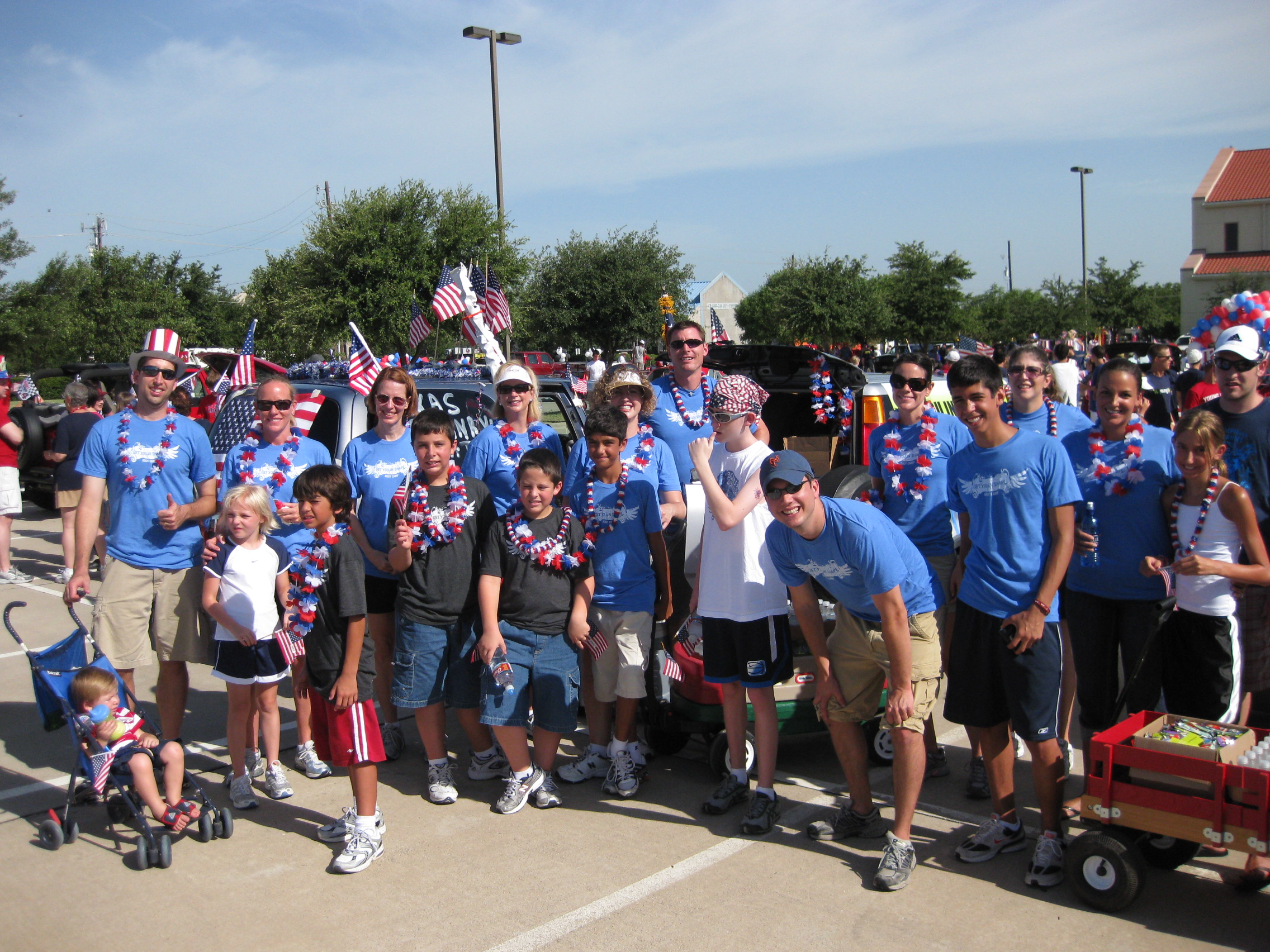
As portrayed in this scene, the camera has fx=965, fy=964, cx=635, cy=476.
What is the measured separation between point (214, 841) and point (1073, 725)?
471cm

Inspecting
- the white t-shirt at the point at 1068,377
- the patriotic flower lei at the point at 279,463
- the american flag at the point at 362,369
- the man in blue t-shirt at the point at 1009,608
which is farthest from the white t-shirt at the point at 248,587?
the white t-shirt at the point at 1068,377

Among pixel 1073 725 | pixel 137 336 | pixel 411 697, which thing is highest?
pixel 137 336

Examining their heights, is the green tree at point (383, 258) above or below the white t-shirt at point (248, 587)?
above

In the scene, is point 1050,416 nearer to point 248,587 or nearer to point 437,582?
point 437,582

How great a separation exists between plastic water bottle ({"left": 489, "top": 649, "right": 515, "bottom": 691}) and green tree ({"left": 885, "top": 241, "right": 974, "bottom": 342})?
35869 millimetres

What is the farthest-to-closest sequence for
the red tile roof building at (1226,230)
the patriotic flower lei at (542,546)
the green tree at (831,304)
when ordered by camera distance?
the red tile roof building at (1226,230) → the green tree at (831,304) → the patriotic flower lei at (542,546)

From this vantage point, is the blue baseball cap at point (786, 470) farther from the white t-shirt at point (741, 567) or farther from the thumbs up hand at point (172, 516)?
the thumbs up hand at point (172, 516)

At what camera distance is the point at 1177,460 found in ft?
13.7

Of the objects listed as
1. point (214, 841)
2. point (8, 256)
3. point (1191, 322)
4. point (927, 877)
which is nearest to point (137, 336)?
point (8, 256)

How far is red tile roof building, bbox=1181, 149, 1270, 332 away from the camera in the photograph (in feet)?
167

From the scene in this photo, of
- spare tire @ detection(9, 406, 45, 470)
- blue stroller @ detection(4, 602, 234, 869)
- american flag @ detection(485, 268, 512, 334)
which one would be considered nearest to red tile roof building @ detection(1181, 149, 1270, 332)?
american flag @ detection(485, 268, 512, 334)

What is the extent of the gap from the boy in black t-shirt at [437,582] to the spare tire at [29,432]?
9946mm

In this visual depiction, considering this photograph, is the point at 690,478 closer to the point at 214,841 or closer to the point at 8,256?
the point at 214,841

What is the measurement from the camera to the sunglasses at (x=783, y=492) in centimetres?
372
